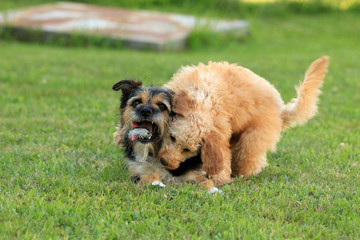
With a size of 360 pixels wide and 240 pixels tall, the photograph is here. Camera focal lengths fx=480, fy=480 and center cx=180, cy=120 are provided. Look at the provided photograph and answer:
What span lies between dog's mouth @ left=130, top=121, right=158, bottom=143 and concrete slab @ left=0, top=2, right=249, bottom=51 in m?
7.84

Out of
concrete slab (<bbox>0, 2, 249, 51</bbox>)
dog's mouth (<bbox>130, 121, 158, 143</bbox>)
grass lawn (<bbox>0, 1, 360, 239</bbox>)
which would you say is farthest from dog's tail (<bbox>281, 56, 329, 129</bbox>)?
concrete slab (<bbox>0, 2, 249, 51</bbox>)

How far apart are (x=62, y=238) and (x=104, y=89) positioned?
5588 mm

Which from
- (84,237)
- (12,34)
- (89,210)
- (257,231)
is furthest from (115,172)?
(12,34)

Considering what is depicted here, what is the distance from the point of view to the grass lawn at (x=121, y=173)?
368 cm

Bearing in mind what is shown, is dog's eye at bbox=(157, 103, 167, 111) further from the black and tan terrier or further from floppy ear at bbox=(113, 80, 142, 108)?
floppy ear at bbox=(113, 80, 142, 108)

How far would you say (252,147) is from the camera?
4852 millimetres

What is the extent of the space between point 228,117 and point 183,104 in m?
0.50

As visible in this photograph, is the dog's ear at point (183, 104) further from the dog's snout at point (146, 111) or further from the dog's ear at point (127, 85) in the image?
the dog's ear at point (127, 85)

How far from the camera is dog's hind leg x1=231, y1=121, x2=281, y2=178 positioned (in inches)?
192

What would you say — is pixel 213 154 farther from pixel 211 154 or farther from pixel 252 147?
pixel 252 147

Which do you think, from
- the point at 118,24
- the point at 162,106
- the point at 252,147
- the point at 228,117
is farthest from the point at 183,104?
the point at 118,24

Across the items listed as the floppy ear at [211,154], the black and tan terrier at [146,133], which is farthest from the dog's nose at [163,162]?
the floppy ear at [211,154]

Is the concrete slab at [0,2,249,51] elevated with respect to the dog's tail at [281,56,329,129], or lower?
lower

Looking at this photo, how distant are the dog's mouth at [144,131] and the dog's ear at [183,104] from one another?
0.25 metres
